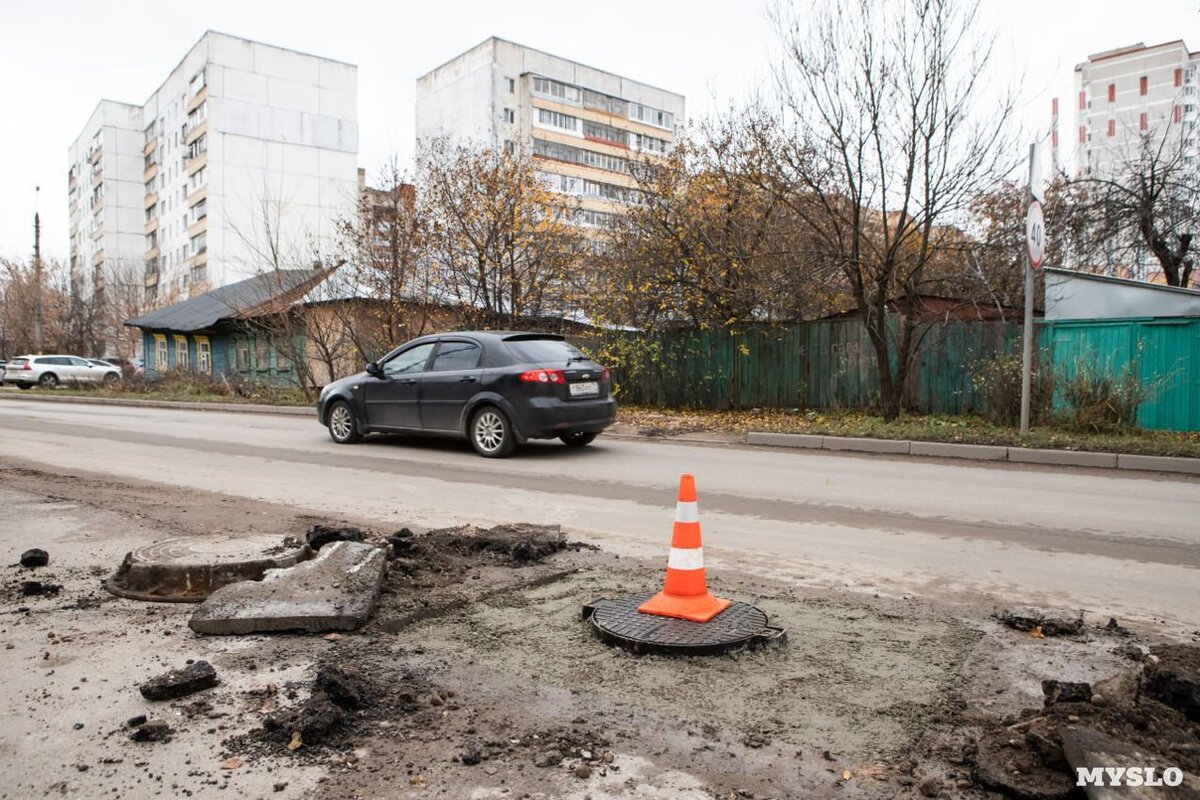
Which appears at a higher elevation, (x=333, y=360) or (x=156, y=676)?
(x=333, y=360)

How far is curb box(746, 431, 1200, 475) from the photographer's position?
1016cm


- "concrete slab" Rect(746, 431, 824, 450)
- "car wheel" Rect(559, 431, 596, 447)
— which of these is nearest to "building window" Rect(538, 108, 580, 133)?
"concrete slab" Rect(746, 431, 824, 450)

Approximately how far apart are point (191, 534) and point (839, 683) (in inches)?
193

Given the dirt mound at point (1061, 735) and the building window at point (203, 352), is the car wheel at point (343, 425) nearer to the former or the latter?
the dirt mound at point (1061, 735)

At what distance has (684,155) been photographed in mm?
19844

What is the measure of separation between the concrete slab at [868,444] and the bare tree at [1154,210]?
12.2m

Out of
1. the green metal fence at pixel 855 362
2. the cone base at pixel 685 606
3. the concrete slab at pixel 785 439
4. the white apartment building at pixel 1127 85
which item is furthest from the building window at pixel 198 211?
the white apartment building at pixel 1127 85

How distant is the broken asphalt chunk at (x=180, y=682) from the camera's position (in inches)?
125

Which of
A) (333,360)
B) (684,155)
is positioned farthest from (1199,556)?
(333,360)

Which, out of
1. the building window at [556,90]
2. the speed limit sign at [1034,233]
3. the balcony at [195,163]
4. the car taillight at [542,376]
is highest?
the building window at [556,90]

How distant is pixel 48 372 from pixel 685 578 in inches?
1735

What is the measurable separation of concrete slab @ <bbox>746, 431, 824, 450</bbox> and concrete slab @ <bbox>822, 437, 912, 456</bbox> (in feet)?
0.55

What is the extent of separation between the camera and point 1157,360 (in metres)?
13.7

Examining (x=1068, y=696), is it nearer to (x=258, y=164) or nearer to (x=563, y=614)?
(x=563, y=614)
